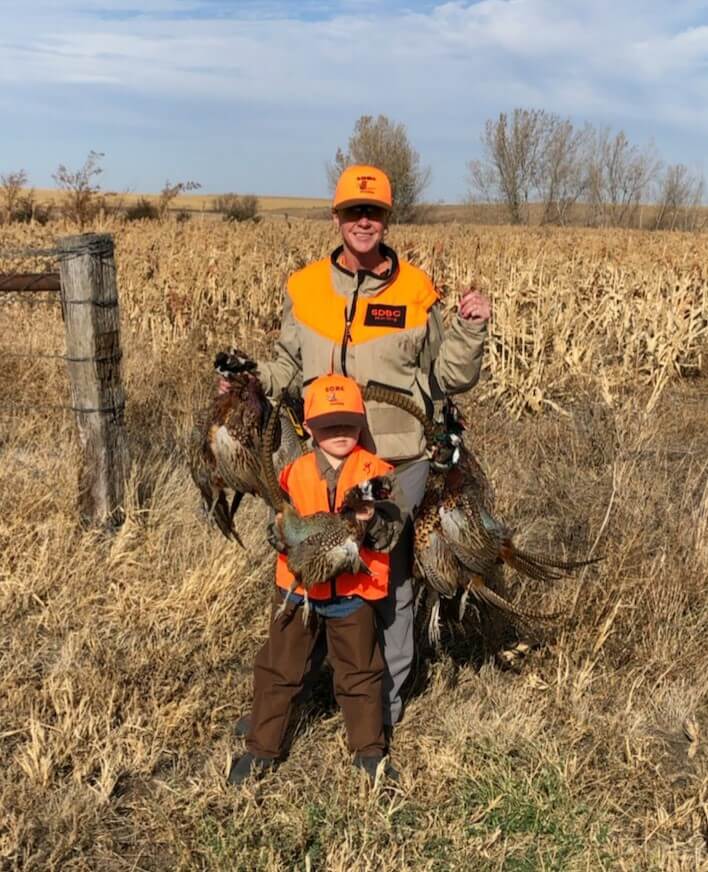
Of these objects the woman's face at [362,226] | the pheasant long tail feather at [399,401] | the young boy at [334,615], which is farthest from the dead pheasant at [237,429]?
the woman's face at [362,226]

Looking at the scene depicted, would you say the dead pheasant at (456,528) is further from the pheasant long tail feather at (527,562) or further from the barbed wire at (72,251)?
the barbed wire at (72,251)

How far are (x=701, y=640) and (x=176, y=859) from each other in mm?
2745

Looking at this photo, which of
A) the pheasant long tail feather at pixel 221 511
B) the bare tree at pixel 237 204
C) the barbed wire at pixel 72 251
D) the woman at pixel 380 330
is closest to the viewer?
the woman at pixel 380 330

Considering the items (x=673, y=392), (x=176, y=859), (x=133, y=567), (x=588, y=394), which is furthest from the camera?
(x=673, y=392)

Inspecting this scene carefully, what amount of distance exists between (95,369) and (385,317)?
2.28 meters

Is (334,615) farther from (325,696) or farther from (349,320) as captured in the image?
(349,320)

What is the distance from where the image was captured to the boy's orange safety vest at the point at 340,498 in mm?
3195

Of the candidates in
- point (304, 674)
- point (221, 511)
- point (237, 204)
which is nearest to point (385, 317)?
point (221, 511)

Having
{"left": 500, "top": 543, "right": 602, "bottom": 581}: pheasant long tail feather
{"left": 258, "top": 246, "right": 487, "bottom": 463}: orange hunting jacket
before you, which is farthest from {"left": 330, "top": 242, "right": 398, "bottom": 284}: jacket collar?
{"left": 500, "top": 543, "right": 602, "bottom": 581}: pheasant long tail feather

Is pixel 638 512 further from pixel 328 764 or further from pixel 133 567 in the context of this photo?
pixel 133 567

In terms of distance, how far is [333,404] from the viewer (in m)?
3.09

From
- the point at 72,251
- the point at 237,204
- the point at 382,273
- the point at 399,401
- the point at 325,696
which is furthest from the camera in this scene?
the point at 237,204

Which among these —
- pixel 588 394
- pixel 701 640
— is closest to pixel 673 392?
pixel 588 394

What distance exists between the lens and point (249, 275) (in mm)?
11414
